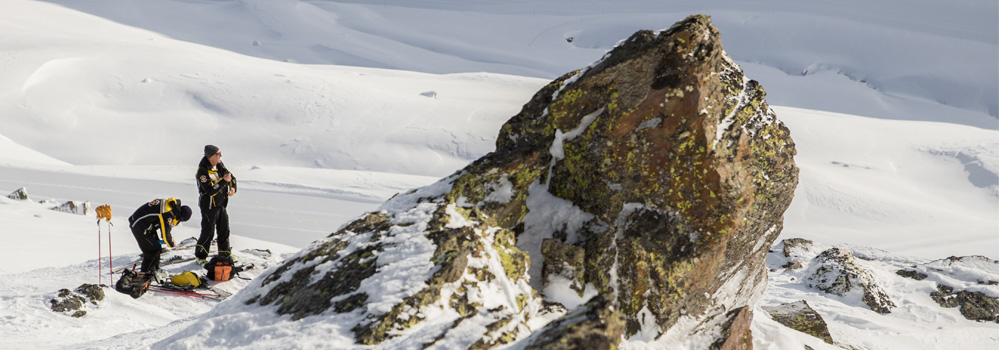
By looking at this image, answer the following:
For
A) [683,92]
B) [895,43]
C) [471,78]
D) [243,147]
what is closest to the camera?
[683,92]

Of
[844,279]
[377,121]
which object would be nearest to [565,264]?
[844,279]

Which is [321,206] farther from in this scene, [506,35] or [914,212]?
[506,35]

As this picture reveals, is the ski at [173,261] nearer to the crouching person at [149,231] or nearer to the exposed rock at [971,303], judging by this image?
the crouching person at [149,231]

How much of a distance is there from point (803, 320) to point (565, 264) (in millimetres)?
4051

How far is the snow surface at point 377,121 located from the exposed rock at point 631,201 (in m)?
0.50

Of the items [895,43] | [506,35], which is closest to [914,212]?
[895,43]

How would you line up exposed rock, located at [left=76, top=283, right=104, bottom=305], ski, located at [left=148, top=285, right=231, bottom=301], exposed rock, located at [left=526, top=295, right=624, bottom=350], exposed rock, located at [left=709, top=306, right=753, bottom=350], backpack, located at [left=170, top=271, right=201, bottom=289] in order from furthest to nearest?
backpack, located at [left=170, top=271, right=201, bottom=289] → ski, located at [left=148, top=285, right=231, bottom=301] → exposed rock, located at [left=76, top=283, right=104, bottom=305] → exposed rock, located at [left=709, top=306, right=753, bottom=350] → exposed rock, located at [left=526, top=295, right=624, bottom=350]

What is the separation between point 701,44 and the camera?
5.80m

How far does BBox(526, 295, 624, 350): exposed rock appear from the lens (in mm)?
3502

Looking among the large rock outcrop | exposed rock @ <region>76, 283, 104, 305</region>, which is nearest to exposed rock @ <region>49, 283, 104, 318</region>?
exposed rock @ <region>76, 283, 104, 305</region>

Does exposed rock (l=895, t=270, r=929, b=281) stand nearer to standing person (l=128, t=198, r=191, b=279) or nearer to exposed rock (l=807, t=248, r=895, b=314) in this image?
exposed rock (l=807, t=248, r=895, b=314)

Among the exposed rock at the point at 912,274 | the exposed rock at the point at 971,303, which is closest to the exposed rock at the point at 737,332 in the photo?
the exposed rock at the point at 971,303

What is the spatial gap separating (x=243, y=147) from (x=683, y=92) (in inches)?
831

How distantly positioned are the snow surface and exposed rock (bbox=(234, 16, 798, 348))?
1.63ft
